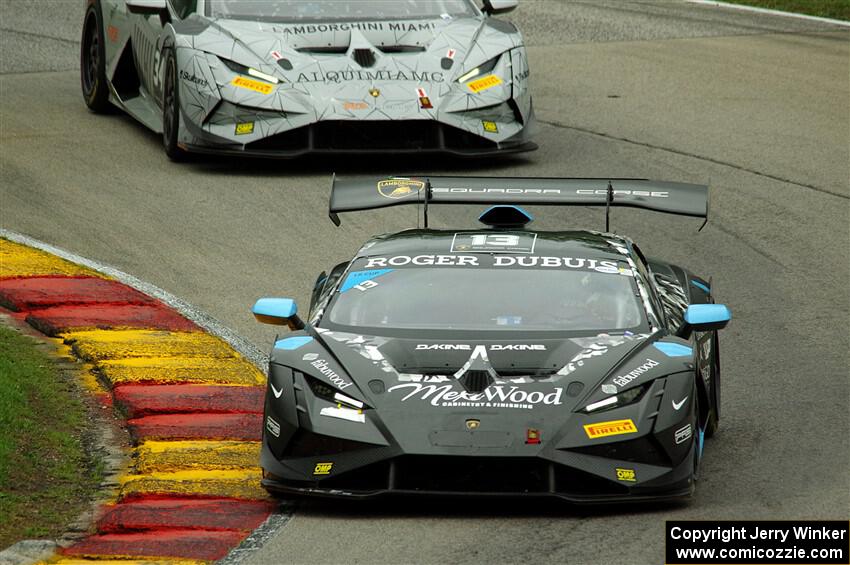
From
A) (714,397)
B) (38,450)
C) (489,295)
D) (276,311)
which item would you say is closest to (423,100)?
(714,397)

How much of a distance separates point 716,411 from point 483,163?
20.9ft

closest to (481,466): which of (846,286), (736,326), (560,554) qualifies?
(560,554)

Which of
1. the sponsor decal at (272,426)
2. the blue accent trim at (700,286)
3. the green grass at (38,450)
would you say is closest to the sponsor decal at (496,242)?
the blue accent trim at (700,286)

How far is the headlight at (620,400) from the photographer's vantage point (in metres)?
7.34

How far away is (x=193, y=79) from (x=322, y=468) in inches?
277

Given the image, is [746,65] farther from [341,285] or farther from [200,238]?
[341,285]

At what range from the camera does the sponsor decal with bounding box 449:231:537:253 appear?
28.4 feet

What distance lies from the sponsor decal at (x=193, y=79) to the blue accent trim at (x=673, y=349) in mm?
6864

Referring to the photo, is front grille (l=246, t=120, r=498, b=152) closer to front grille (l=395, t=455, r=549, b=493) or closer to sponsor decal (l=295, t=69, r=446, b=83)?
sponsor decal (l=295, t=69, r=446, b=83)

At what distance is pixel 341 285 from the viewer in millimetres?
8516

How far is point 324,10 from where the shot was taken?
14.6 meters

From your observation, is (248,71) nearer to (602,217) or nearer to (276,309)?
(602,217)

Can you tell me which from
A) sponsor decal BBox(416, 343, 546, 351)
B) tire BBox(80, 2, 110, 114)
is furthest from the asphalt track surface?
sponsor decal BBox(416, 343, 546, 351)

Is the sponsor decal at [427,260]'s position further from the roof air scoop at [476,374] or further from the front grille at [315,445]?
the front grille at [315,445]
